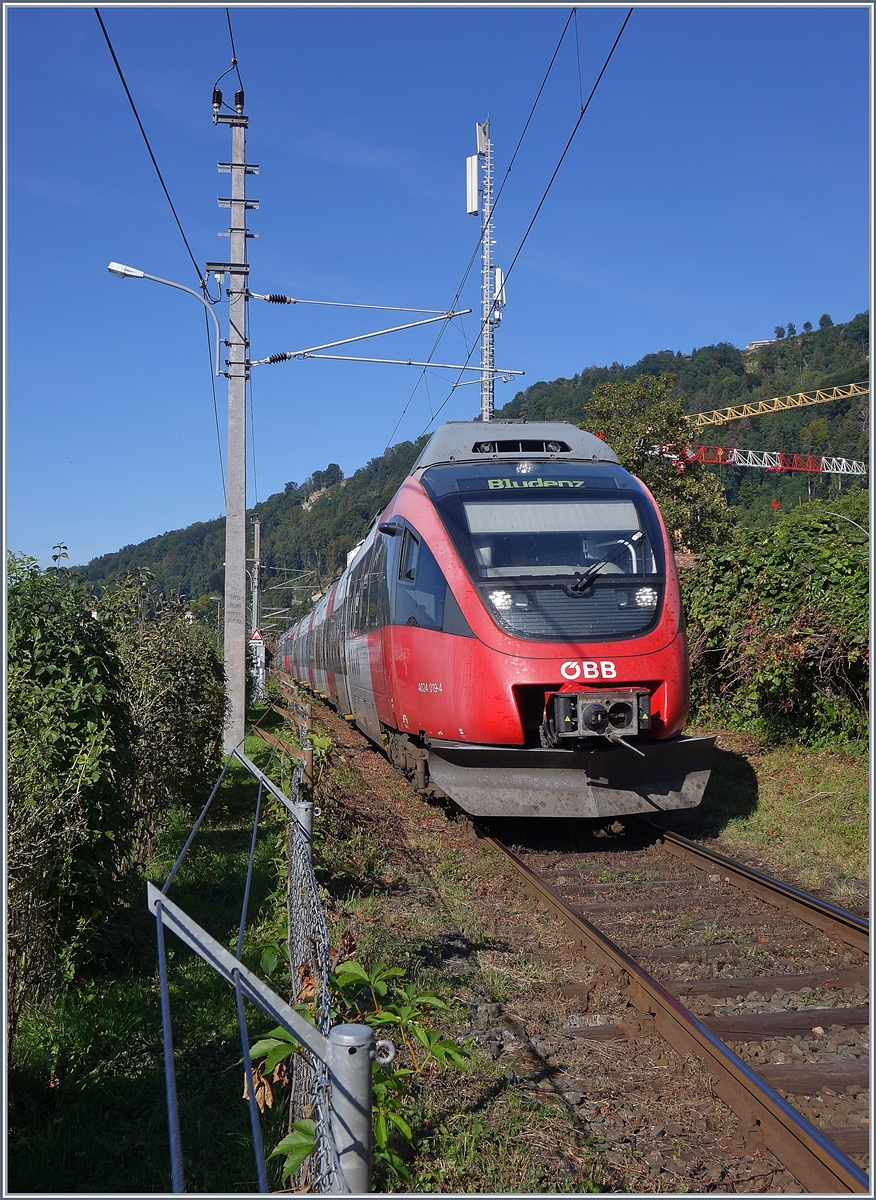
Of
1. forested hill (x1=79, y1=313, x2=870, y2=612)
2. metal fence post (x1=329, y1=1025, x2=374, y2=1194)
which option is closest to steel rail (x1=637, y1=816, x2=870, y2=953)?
metal fence post (x1=329, y1=1025, x2=374, y2=1194)

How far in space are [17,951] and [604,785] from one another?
4465 millimetres

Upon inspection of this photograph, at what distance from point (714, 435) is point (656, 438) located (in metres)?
56.8

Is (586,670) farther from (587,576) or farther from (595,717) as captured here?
(587,576)

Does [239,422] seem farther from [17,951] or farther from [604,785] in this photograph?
[17,951]

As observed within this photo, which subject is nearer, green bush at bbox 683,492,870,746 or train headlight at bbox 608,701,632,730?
train headlight at bbox 608,701,632,730

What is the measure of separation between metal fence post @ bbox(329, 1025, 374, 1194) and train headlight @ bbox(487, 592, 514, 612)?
19.3 feet

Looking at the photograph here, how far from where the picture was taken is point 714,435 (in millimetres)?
78188

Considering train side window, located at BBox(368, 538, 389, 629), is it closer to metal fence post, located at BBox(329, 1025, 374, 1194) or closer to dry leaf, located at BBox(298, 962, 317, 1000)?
dry leaf, located at BBox(298, 962, 317, 1000)

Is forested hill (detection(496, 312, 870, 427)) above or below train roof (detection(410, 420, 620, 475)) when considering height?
above

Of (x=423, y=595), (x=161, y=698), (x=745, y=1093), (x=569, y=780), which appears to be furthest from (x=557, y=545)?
(x=745, y=1093)

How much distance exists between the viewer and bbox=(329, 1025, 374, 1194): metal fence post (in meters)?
1.94

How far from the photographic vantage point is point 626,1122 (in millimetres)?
3811

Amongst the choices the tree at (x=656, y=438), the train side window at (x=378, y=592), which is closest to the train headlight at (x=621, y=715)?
the train side window at (x=378, y=592)

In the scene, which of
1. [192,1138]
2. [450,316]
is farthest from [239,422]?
[192,1138]
